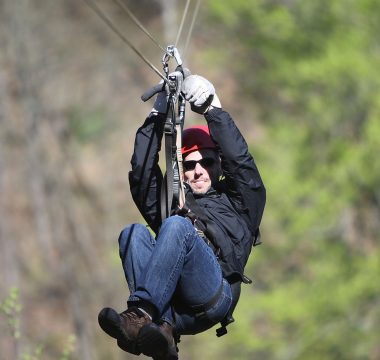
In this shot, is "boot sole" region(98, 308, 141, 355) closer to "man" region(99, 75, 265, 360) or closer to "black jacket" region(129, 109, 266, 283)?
"man" region(99, 75, 265, 360)

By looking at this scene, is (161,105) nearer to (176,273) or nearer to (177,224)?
(177,224)

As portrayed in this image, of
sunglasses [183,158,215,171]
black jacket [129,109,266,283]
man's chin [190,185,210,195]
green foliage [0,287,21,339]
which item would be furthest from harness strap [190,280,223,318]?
green foliage [0,287,21,339]

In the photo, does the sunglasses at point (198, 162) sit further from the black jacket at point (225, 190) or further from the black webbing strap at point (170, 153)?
the black webbing strap at point (170, 153)

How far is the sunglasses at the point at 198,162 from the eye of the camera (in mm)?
5164

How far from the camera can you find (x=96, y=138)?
2406cm

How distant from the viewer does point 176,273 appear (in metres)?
4.64

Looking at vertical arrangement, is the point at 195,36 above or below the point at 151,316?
above

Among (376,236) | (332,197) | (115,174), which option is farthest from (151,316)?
(115,174)

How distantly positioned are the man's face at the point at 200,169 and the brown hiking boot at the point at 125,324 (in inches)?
31.9

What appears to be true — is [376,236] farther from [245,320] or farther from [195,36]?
[195,36]

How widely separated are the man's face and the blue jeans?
42cm

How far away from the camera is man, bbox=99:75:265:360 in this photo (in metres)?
4.61

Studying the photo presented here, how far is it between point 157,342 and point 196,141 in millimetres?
1121

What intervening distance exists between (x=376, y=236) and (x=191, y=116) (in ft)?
17.6
